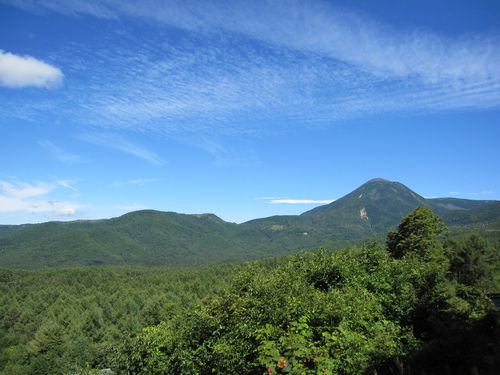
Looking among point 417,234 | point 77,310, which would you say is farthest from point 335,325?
point 77,310

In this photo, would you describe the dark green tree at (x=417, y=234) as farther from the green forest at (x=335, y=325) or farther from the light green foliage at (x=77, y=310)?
the light green foliage at (x=77, y=310)

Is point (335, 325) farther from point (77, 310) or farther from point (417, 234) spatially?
point (77, 310)

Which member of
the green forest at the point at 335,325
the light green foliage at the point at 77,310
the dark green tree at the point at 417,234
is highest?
the dark green tree at the point at 417,234

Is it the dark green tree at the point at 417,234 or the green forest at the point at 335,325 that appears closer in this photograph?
the green forest at the point at 335,325

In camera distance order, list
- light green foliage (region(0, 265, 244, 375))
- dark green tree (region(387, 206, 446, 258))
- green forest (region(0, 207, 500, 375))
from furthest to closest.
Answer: light green foliage (region(0, 265, 244, 375)) < dark green tree (region(387, 206, 446, 258)) < green forest (region(0, 207, 500, 375))

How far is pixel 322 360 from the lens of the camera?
9.74m

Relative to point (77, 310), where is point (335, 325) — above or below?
above

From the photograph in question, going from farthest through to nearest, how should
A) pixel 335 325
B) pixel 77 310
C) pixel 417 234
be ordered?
1. pixel 77 310
2. pixel 417 234
3. pixel 335 325

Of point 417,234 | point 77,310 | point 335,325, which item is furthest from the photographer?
point 77,310

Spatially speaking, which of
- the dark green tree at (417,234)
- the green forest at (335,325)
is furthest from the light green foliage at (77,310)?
the green forest at (335,325)

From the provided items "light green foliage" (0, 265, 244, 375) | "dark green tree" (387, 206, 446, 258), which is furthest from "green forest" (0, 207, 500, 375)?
"light green foliage" (0, 265, 244, 375)

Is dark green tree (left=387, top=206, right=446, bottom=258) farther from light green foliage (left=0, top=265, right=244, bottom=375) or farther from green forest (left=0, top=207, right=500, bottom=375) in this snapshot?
light green foliage (left=0, top=265, right=244, bottom=375)

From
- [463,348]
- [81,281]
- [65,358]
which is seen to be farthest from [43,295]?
[463,348]

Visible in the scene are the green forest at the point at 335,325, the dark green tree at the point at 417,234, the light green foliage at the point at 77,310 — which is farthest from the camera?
the light green foliage at the point at 77,310
